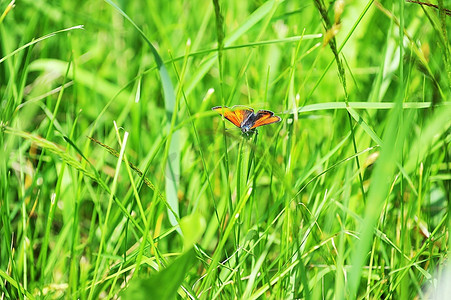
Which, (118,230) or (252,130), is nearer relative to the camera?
(252,130)

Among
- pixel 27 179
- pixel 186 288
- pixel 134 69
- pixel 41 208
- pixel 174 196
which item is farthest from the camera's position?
pixel 134 69

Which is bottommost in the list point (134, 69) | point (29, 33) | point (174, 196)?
point (174, 196)

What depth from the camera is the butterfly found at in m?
1.13

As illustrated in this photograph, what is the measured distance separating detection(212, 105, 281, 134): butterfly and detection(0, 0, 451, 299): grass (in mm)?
50

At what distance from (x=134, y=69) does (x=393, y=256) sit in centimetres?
127

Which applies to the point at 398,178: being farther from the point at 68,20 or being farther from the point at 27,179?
the point at 68,20

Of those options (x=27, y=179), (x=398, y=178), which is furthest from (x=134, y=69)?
(x=398, y=178)

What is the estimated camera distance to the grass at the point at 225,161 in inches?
40.9

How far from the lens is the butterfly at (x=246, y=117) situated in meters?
1.13

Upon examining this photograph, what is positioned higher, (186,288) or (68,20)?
(68,20)

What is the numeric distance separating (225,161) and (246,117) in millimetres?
113

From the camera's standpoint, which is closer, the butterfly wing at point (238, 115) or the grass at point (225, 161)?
the grass at point (225, 161)

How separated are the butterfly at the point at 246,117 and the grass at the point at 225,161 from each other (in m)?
0.05

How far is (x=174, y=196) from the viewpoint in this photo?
4.33 feet
